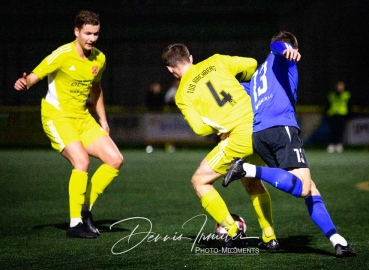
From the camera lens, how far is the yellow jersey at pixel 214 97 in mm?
6184

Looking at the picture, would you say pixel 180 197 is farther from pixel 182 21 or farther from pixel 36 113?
pixel 182 21

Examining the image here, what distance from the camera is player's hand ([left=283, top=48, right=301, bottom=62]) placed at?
5613 millimetres

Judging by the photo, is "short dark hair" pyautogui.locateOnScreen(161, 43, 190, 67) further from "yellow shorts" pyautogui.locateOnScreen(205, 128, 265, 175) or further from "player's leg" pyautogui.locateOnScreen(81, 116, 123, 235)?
"player's leg" pyautogui.locateOnScreen(81, 116, 123, 235)

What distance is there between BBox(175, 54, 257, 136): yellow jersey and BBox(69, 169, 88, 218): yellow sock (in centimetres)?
149

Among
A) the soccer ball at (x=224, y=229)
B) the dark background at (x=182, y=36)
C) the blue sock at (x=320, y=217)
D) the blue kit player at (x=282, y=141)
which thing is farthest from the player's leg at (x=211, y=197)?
the dark background at (x=182, y=36)

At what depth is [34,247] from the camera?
6.53 metres

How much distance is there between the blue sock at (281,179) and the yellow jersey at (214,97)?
0.58 m

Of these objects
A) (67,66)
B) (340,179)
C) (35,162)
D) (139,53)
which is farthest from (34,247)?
(139,53)

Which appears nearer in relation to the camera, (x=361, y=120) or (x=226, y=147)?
(x=226, y=147)

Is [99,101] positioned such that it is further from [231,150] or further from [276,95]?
[276,95]

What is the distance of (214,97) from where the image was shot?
6215 millimetres

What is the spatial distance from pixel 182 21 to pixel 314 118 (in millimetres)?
7493

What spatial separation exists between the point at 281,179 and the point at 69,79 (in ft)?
8.48

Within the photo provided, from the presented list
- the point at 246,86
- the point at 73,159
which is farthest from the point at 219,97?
the point at 73,159
